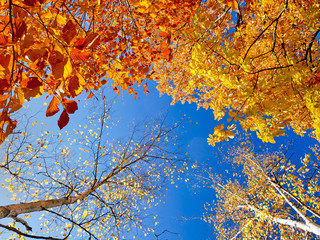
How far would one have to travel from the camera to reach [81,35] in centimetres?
168

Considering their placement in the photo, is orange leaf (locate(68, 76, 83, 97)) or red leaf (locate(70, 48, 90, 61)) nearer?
red leaf (locate(70, 48, 90, 61))

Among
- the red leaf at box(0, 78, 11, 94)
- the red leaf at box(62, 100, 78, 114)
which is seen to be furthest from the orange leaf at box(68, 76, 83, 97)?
the red leaf at box(0, 78, 11, 94)

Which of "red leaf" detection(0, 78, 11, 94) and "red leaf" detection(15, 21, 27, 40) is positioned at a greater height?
"red leaf" detection(15, 21, 27, 40)

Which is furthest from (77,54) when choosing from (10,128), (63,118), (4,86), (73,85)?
(10,128)

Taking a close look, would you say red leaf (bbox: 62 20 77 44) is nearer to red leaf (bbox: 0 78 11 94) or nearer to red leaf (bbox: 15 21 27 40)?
red leaf (bbox: 15 21 27 40)

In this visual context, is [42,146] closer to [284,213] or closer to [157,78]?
[157,78]

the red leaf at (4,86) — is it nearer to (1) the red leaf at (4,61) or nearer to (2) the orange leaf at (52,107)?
(1) the red leaf at (4,61)

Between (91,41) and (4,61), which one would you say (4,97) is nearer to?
(4,61)

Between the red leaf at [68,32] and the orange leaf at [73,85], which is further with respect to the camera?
the orange leaf at [73,85]

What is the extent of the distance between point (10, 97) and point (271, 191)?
9.49 metres

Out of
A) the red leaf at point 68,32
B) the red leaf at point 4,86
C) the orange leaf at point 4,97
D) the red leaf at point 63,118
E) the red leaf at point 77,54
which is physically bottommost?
the red leaf at point 63,118

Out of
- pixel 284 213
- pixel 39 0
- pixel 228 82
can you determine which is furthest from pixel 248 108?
pixel 284 213

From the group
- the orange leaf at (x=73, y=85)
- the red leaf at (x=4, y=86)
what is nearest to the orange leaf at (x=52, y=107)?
the orange leaf at (x=73, y=85)

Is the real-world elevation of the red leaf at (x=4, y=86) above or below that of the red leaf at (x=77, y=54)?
below
